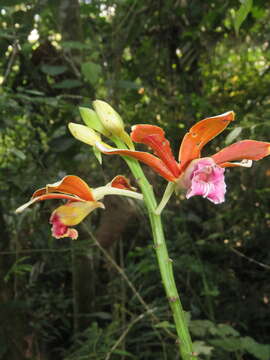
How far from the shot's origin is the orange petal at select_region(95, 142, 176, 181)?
659 millimetres

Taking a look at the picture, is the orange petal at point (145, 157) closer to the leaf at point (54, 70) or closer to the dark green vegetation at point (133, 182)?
the dark green vegetation at point (133, 182)

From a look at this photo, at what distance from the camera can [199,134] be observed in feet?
2.24

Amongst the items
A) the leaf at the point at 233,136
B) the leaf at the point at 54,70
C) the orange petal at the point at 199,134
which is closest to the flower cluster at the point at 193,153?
the orange petal at the point at 199,134

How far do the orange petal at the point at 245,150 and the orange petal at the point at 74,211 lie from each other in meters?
0.22

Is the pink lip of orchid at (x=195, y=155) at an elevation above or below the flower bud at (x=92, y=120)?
below

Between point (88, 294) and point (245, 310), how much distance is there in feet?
2.91

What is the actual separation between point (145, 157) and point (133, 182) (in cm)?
152

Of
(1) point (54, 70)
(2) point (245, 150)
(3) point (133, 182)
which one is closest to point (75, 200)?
(2) point (245, 150)

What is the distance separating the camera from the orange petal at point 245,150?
0.71m

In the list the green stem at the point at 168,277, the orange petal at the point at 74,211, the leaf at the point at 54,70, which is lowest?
the green stem at the point at 168,277

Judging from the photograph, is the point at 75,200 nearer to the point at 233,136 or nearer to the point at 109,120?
the point at 109,120

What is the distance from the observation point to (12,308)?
162cm

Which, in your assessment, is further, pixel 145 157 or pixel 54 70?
pixel 54 70

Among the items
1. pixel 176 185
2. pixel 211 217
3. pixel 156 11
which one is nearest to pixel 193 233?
pixel 211 217
